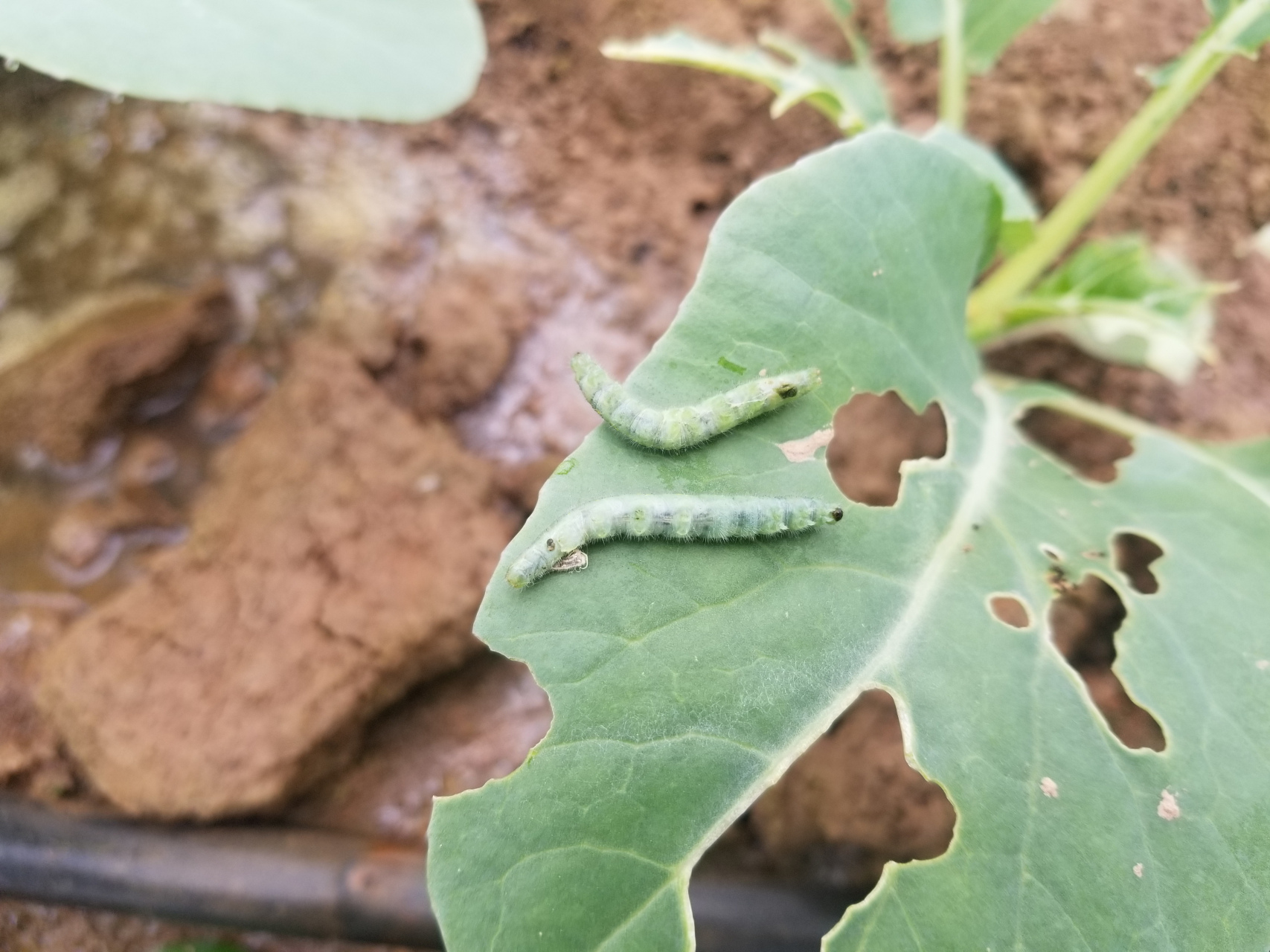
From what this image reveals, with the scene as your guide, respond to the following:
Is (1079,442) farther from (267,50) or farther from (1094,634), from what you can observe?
(267,50)

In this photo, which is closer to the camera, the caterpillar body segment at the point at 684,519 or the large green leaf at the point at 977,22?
the caterpillar body segment at the point at 684,519

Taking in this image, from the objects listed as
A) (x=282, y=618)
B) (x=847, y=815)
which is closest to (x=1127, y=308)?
(x=847, y=815)

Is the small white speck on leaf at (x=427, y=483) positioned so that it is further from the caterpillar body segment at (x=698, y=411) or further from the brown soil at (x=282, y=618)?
the caterpillar body segment at (x=698, y=411)

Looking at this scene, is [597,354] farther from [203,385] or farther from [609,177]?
[203,385]

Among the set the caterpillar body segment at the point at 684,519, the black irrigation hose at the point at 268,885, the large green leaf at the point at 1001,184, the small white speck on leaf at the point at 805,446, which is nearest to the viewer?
the caterpillar body segment at the point at 684,519

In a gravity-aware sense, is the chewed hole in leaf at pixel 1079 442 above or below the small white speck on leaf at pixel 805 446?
below

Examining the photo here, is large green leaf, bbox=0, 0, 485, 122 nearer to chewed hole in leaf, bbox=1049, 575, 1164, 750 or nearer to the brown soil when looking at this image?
the brown soil

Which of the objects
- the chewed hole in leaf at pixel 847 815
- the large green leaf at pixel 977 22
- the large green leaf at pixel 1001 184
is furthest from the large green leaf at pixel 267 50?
the chewed hole in leaf at pixel 847 815

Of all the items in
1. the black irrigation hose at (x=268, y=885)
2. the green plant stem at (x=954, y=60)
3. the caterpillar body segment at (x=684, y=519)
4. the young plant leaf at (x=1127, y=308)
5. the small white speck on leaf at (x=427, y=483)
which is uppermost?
the green plant stem at (x=954, y=60)

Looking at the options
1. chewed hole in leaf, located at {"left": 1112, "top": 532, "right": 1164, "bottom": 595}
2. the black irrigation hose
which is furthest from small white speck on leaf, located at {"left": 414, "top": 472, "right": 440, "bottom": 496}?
chewed hole in leaf, located at {"left": 1112, "top": 532, "right": 1164, "bottom": 595}
